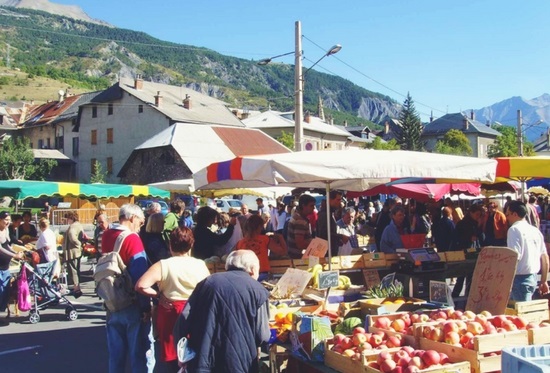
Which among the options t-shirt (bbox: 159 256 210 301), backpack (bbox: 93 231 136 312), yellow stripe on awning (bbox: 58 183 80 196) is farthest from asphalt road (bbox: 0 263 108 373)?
yellow stripe on awning (bbox: 58 183 80 196)

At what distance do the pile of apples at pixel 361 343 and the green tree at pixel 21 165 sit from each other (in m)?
54.6

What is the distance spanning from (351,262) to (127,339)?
A: 3.27 m

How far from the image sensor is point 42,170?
181 feet

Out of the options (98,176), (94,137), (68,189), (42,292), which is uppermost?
(94,137)

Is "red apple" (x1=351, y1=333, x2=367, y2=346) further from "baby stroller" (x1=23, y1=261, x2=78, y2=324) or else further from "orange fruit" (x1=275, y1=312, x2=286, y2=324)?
"baby stroller" (x1=23, y1=261, x2=78, y2=324)

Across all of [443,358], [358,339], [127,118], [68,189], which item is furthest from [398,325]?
[127,118]

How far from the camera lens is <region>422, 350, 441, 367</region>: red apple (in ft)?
13.1

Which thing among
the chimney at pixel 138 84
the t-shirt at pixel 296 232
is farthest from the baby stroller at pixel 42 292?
the chimney at pixel 138 84

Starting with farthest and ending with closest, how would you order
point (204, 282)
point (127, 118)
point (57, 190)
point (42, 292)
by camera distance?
point (127, 118) → point (57, 190) → point (42, 292) → point (204, 282)

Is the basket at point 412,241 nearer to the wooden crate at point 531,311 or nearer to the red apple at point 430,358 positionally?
the wooden crate at point 531,311

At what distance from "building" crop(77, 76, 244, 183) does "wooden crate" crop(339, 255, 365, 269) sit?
140ft

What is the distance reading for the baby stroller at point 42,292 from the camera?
9.57 meters

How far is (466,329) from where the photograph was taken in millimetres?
4449

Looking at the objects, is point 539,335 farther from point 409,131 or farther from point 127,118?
point 409,131
